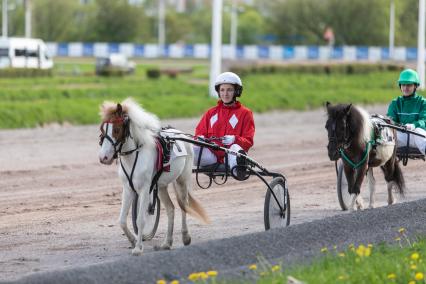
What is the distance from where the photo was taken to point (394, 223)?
373 inches

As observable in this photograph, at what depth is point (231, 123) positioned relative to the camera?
9.80 meters

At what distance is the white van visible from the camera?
142 feet

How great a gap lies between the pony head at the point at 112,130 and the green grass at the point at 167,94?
14.1 meters

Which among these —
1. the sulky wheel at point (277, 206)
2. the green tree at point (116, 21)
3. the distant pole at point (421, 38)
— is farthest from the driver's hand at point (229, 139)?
the green tree at point (116, 21)

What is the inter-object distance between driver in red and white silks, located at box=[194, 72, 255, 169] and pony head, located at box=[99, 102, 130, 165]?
128 cm

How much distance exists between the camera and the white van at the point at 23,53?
142 ft

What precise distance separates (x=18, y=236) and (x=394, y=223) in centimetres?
324

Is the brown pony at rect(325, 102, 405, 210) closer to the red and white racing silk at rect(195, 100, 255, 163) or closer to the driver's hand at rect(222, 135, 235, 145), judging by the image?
the red and white racing silk at rect(195, 100, 255, 163)

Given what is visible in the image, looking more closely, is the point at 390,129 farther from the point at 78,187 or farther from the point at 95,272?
the point at 95,272

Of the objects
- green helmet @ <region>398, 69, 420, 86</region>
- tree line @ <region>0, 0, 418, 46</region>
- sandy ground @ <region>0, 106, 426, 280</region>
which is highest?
tree line @ <region>0, 0, 418, 46</region>

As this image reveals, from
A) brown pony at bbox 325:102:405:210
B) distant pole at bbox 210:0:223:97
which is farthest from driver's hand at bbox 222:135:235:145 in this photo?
distant pole at bbox 210:0:223:97

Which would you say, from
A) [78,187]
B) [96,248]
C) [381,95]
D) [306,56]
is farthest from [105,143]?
[306,56]

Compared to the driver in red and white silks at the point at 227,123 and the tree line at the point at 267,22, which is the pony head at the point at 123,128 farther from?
the tree line at the point at 267,22

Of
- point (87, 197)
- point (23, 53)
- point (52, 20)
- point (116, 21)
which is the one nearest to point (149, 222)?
point (87, 197)
